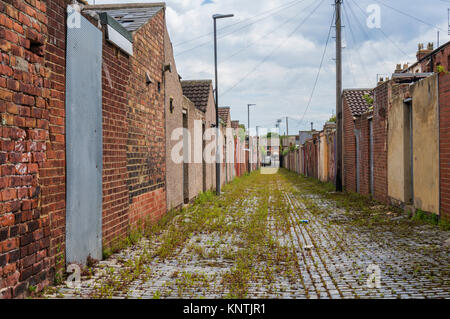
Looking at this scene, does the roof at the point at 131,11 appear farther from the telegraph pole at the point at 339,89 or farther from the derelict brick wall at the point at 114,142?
the telegraph pole at the point at 339,89

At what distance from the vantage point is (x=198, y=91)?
19.0 meters

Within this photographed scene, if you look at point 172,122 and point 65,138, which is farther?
point 172,122

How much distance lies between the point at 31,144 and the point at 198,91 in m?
15.3

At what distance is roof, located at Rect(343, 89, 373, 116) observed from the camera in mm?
17833

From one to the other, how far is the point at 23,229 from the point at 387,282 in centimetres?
386

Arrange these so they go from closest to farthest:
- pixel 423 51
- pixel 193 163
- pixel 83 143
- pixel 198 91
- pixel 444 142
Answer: pixel 83 143
pixel 444 142
pixel 193 163
pixel 198 91
pixel 423 51

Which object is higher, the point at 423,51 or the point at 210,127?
the point at 423,51

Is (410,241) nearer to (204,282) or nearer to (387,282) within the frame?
(387,282)

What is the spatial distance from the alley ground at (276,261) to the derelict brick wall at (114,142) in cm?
47

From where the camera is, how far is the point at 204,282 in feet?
15.3

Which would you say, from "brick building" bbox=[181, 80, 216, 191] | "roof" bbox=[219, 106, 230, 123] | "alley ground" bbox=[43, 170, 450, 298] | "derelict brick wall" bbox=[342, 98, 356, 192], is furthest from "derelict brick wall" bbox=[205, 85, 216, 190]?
"roof" bbox=[219, 106, 230, 123]

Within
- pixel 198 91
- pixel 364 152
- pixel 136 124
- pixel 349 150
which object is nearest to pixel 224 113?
pixel 198 91

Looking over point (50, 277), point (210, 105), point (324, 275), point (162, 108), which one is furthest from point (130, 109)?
point (210, 105)

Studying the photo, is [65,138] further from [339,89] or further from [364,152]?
[339,89]
